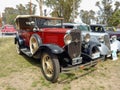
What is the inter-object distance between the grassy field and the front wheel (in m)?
0.18

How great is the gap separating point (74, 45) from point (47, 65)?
103cm

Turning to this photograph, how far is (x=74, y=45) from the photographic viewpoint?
18.2 feet

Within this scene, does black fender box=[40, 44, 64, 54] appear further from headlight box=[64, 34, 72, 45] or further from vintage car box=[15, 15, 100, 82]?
headlight box=[64, 34, 72, 45]

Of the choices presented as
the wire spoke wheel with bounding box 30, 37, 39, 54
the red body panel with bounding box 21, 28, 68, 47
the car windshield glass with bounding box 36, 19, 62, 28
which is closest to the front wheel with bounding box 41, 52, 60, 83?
the red body panel with bounding box 21, 28, 68, 47

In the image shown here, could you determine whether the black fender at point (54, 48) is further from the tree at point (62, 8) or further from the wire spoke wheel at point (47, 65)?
the tree at point (62, 8)

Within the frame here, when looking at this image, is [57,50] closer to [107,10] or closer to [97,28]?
[97,28]

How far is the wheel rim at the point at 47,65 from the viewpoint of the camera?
5.56 m

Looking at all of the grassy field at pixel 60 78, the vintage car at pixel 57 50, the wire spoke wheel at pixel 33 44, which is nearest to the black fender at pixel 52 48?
the vintage car at pixel 57 50

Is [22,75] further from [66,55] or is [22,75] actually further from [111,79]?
[111,79]

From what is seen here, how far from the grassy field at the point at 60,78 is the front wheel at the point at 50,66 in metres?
0.18

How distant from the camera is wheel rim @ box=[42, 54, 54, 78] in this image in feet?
18.2

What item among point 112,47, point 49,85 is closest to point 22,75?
point 49,85

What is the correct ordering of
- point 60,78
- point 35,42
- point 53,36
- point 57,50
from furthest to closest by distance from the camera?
point 35,42 < point 53,36 < point 60,78 < point 57,50

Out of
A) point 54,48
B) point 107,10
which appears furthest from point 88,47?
point 107,10
